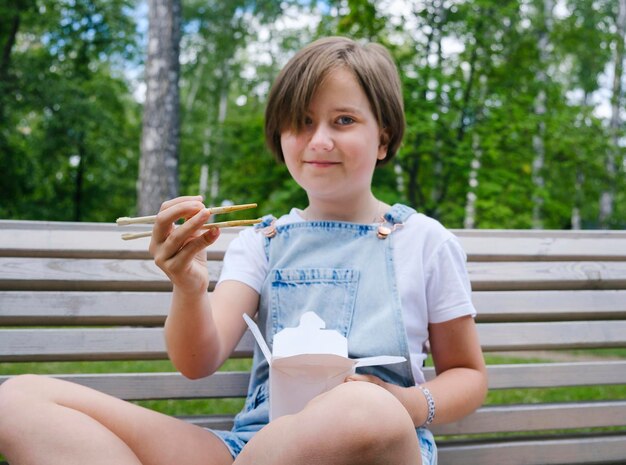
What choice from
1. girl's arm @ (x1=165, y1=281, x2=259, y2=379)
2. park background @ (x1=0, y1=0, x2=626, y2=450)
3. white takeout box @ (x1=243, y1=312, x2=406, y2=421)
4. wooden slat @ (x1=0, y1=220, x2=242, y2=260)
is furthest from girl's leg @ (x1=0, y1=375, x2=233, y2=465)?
park background @ (x1=0, y1=0, x2=626, y2=450)

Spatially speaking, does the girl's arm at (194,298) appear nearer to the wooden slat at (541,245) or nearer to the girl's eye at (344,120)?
the girl's eye at (344,120)

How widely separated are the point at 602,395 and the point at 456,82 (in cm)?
355

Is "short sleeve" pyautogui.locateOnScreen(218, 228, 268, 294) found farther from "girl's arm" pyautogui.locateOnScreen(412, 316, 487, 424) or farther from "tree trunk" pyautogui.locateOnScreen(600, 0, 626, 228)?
"tree trunk" pyautogui.locateOnScreen(600, 0, 626, 228)

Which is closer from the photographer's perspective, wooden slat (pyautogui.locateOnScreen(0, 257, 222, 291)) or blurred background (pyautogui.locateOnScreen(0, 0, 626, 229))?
wooden slat (pyautogui.locateOnScreen(0, 257, 222, 291))

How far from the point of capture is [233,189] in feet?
41.2

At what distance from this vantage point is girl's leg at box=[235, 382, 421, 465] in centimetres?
111

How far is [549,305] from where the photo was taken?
224 cm

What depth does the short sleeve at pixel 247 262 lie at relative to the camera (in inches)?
70.5

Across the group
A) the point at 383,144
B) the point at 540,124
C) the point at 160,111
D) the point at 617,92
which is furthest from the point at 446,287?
the point at 617,92

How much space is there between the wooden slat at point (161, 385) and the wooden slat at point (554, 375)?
79cm

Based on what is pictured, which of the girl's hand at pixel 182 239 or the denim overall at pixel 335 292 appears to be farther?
the denim overall at pixel 335 292

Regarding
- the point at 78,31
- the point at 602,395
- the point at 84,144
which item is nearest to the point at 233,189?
the point at 84,144

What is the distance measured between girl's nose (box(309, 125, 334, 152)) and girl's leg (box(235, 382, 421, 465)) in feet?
2.13

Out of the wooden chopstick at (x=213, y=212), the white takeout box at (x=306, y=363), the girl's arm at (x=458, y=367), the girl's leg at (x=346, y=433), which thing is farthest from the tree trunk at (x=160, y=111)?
the girl's leg at (x=346, y=433)
